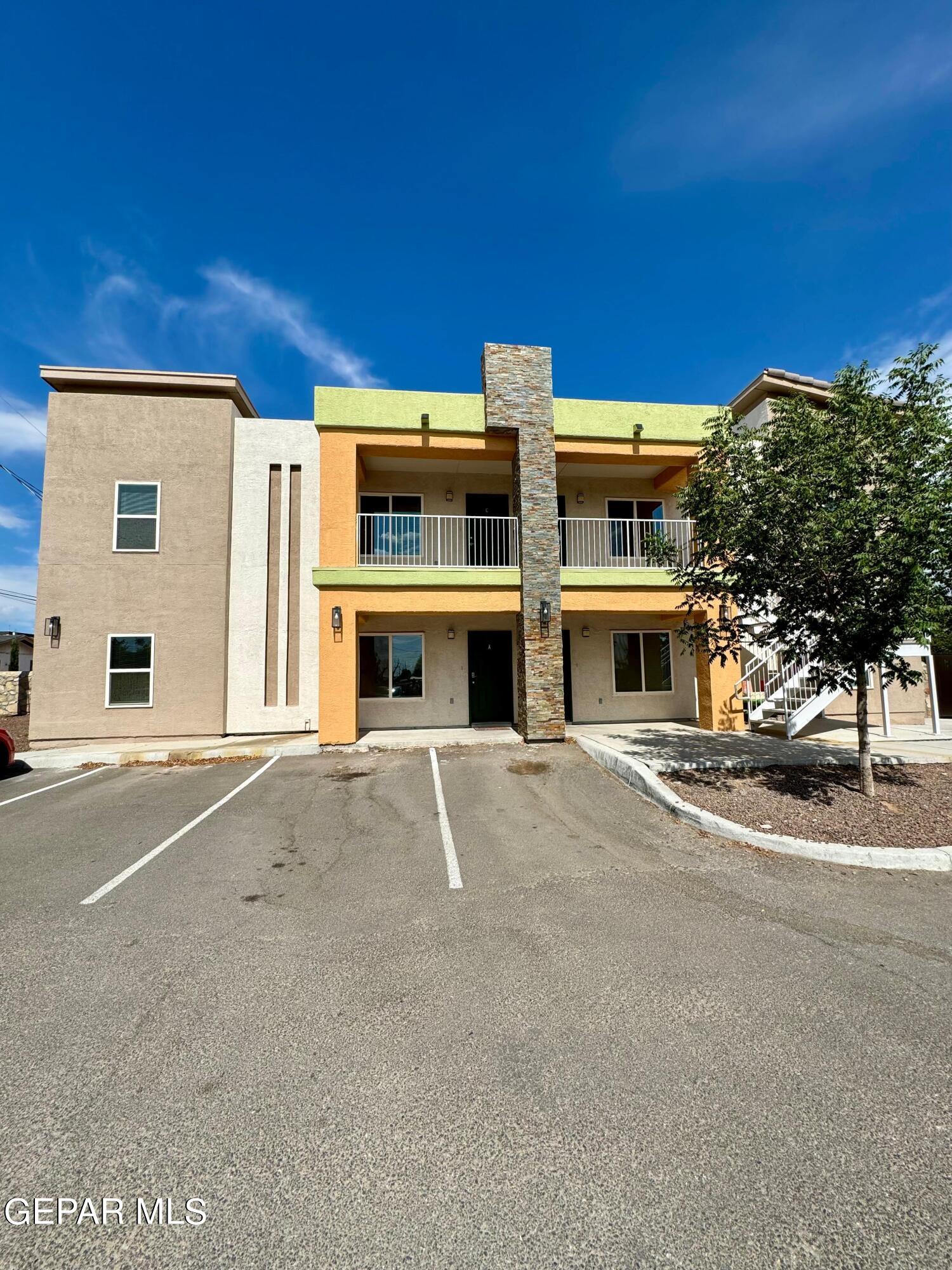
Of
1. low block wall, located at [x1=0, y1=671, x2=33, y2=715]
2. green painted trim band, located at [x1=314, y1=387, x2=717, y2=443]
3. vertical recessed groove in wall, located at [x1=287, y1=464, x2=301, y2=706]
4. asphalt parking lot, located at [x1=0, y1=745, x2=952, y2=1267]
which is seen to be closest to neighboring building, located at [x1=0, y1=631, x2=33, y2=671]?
low block wall, located at [x1=0, y1=671, x2=33, y2=715]

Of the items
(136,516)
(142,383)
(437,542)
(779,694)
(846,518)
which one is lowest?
(779,694)

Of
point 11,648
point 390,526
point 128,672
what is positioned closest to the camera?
point 128,672

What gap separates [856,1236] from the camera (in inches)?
→ 70.6

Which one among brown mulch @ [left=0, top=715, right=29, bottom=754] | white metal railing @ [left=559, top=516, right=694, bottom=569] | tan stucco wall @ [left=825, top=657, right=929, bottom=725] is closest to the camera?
brown mulch @ [left=0, top=715, right=29, bottom=754]

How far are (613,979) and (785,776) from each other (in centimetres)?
599

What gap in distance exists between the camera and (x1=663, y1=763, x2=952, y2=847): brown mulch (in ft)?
18.9

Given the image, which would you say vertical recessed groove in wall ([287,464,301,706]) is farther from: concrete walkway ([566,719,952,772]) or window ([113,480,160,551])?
concrete walkway ([566,719,952,772])

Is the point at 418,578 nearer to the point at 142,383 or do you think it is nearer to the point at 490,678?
the point at 490,678

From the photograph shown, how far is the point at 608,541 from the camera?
14.0 metres

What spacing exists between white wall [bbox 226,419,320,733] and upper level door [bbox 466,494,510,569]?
3.89 m

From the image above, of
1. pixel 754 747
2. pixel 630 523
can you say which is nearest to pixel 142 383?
pixel 630 523

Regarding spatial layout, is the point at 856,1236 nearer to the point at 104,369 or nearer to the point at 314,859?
the point at 314,859

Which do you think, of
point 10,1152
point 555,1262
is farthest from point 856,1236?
point 10,1152

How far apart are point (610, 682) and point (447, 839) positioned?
8.79 meters
